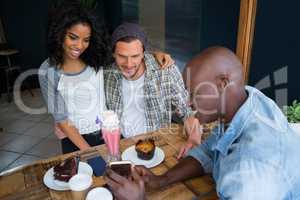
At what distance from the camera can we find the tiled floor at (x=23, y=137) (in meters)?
3.38

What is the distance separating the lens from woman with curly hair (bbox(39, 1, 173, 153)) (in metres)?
1.74

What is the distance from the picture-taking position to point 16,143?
370cm

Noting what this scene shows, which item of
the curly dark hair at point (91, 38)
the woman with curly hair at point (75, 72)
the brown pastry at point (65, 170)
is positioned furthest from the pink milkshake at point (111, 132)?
the curly dark hair at point (91, 38)

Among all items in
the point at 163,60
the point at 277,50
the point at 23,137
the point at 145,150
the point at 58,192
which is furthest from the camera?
the point at 23,137

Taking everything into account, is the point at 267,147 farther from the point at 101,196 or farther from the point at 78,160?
the point at 78,160

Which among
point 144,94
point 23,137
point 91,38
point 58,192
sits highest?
point 91,38

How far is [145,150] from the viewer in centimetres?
148

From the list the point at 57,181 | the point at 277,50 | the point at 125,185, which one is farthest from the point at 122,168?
the point at 277,50

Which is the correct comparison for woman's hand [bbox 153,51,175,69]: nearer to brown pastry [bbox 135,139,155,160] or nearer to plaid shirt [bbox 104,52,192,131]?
plaid shirt [bbox 104,52,192,131]

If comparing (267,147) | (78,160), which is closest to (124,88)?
(78,160)

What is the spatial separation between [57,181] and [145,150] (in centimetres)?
43

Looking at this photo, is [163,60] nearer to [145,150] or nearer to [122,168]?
[145,150]

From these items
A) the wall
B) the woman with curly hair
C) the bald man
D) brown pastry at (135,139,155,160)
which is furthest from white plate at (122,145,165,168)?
the wall

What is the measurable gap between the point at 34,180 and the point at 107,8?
5.21 meters
